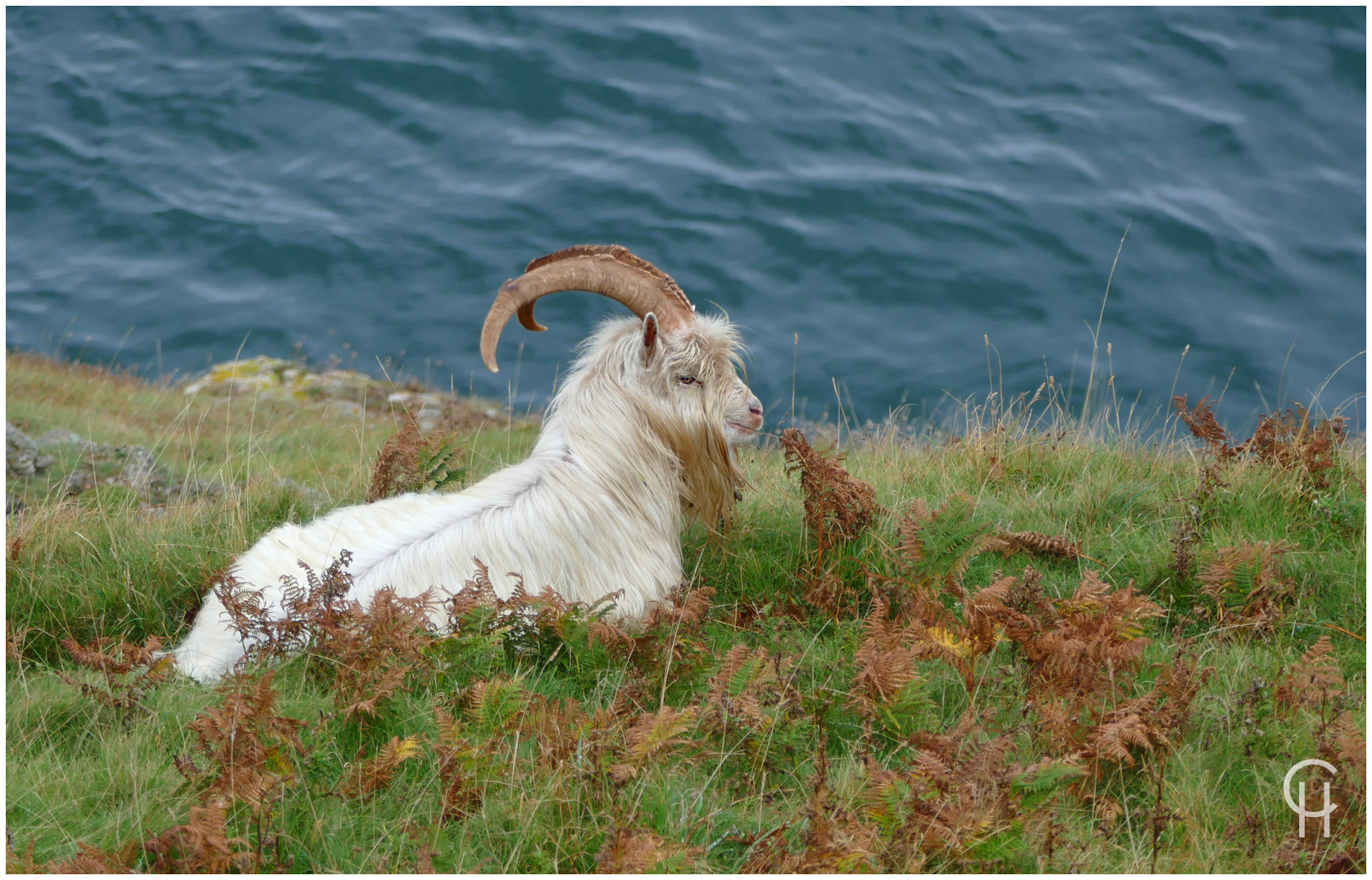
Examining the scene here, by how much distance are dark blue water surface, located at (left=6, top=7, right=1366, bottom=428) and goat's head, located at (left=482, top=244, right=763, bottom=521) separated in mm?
8959

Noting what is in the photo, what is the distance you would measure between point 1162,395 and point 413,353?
11194 mm

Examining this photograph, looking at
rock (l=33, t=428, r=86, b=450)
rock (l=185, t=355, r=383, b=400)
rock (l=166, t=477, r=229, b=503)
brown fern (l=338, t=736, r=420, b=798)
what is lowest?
rock (l=185, t=355, r=383, b=400)

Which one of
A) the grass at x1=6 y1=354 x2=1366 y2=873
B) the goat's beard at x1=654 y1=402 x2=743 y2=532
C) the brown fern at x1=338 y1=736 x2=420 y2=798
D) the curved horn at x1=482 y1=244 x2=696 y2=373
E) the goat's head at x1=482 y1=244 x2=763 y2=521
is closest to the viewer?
the grass at x1=6 y1=354 x2=1366 y2=873

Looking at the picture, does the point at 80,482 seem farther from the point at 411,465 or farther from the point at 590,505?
the point at 590,505

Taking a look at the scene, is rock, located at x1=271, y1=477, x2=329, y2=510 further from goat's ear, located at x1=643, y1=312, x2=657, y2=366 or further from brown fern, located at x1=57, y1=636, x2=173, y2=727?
goat's ear, located at x1=643, y1=312, x2=657, y2=366

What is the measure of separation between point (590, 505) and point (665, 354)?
0.87 meters

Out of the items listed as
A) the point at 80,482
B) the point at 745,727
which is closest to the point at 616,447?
the point at 745,727

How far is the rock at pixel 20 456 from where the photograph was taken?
29.6 feet

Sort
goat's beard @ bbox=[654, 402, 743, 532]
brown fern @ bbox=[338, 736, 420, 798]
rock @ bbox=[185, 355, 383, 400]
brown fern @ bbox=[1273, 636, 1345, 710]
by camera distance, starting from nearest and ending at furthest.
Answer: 1. brown fern @ bbox=[338, 736, 420, 798]
2. brown fern @ bbox=[1273, 636, 1345, 710]
3. goat's beard @ bbox=[654, 402, 743, 532]
4. rock @ bbox=[185, 355, 383, 400]

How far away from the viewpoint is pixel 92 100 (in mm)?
23203

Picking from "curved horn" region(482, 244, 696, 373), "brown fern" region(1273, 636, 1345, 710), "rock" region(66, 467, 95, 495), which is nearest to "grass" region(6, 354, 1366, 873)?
"brown fern" region(1273, 636, 1345, 710)

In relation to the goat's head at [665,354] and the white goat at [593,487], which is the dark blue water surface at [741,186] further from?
the white goat at [593,487]

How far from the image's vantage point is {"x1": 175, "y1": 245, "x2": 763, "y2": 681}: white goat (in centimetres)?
532

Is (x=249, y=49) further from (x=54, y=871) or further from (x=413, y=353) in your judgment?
(x=54, y=871)
